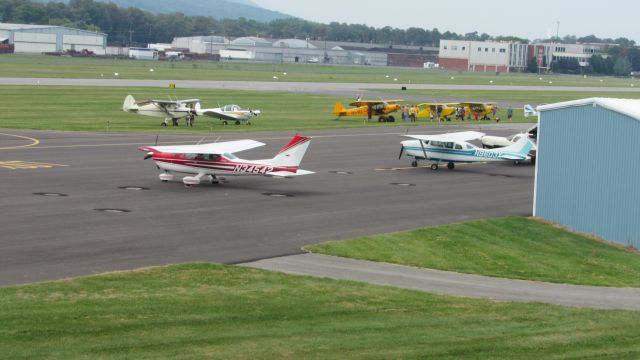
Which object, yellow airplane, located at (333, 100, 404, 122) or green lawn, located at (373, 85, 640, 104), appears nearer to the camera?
yellow airplane, located at (333, 100, 404, 122)

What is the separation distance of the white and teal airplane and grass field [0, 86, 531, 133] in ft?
73.3

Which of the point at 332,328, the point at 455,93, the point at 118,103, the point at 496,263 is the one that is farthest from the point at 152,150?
the point at 455,93

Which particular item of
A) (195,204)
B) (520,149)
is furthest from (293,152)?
(520,149)

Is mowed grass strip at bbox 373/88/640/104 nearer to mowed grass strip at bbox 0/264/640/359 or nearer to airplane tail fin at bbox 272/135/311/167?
airplane tail fin at bbox 272/135/311/167

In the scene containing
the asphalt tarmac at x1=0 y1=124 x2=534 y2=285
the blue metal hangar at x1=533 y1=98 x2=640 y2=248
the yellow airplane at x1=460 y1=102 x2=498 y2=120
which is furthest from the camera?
the yellow airplane at x1=460 y1=102 x2=498 y2=120

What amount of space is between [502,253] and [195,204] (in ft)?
43.7

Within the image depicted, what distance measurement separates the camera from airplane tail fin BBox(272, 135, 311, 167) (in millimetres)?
44844

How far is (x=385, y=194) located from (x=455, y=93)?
9654 cm

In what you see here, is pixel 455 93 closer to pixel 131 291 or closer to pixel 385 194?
pixel 385 194

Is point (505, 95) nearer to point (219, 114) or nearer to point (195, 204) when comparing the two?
point (219, 114)

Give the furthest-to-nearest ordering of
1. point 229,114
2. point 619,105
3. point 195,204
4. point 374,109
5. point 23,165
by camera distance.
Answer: point 374,109 → point 229,114 → point 23,165 → point 195,204 → point 619,105

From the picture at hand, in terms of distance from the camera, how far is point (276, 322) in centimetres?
2303

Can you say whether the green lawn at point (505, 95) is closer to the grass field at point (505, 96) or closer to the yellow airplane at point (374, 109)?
the grass field at point (505, 96)

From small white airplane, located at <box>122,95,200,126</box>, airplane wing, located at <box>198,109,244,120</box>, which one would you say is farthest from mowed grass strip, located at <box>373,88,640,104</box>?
small white airplane, located at <box>122,95,200,126</box>
